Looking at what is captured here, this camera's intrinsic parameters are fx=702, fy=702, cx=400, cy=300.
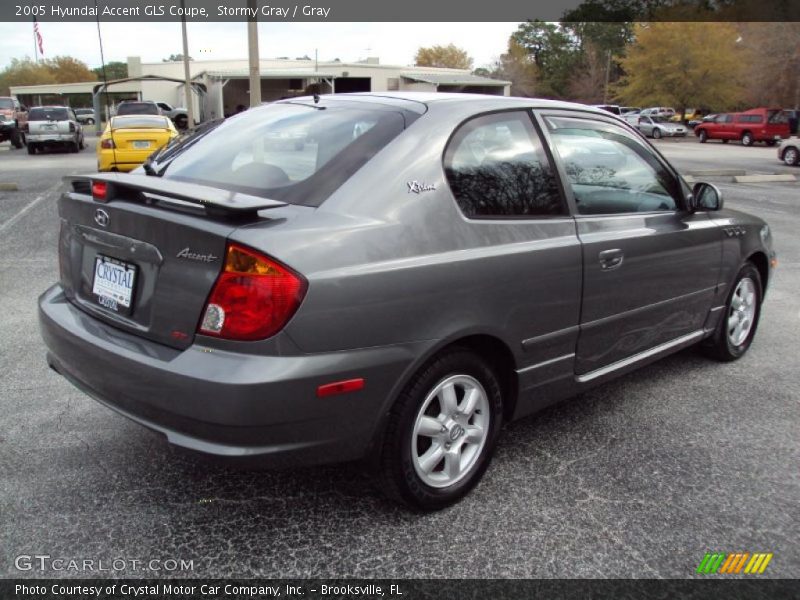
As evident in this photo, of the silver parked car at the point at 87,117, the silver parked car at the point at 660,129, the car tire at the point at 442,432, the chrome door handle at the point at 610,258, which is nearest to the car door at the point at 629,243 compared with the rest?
the chrome door handle at the point at 610,258

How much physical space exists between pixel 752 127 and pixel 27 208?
115 feet

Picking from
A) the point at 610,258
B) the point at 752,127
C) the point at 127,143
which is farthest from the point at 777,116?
the point at 610,258

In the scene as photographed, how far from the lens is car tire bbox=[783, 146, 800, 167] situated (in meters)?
23.3

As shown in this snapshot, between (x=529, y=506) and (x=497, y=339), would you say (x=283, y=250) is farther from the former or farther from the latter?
(x=529, y=506)

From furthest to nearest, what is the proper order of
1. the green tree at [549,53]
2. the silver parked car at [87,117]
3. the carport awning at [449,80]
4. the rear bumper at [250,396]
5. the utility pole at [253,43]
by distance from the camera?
the green tree at [549,53], the silver parked car at [87,117], the carport awning at [449,80], the utility pole at [253,43], the rear bumper at [250,396]

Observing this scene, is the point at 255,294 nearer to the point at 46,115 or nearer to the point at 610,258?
the point at 610,258

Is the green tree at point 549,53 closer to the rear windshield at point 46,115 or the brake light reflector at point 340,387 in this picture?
the rear windshield at point 46,115

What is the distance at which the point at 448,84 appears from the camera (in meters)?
50.3

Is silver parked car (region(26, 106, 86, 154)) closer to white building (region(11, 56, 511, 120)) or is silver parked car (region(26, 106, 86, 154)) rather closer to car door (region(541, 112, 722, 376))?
white building (region(11, 56, 511, 120))

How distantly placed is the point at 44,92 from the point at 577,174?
98495 millimetres

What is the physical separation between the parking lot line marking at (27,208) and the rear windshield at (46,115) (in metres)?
12.7

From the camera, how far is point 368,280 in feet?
7.92

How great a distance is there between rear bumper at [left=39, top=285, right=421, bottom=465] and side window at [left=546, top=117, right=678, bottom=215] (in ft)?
4.51

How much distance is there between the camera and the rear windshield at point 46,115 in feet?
81.4
